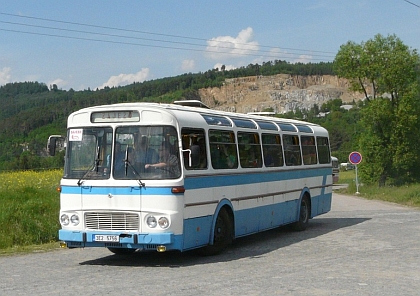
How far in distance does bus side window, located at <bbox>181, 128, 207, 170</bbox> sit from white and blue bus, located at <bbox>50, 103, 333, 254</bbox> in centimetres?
2

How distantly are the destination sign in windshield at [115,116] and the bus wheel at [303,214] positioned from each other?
7672 millimetres

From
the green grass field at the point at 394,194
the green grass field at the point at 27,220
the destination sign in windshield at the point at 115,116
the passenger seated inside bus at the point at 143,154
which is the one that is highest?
the destination sign in windshield at the point at 115,116

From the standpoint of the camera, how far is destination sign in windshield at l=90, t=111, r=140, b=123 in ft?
40.9

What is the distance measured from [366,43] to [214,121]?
33591mm

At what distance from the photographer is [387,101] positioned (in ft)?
149

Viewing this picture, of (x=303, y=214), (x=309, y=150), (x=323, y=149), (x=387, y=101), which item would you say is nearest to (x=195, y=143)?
(x=303, y=214)

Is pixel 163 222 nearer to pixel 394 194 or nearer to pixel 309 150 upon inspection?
pixel 309 150

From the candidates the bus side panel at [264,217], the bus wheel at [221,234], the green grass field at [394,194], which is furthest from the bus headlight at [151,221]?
the green grass field at [394,194]

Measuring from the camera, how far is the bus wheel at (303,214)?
18.8 m

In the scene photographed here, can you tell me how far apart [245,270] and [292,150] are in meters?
7.21

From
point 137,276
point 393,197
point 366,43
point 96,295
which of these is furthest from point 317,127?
point 366,43

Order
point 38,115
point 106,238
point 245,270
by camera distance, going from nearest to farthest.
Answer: point 245,270 → point 106,238 → point 38,115

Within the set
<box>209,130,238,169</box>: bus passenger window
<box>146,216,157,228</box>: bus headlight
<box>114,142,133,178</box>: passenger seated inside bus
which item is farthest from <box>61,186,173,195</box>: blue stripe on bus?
<box>209,130,238,169</box>: bus passenger window

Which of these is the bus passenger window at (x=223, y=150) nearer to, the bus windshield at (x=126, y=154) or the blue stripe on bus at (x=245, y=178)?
the blue stripe on bus at (x=245, y=178)
